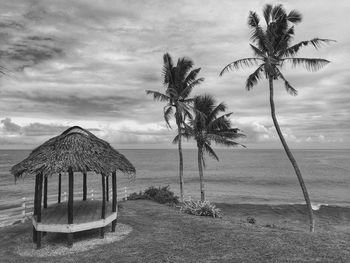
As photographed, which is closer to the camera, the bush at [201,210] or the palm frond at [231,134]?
the bush at [201,210]

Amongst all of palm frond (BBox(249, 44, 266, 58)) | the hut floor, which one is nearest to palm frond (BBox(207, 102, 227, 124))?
palm frond (BBox(249, 44, 266, 58))

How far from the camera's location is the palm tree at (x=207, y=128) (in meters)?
22.4

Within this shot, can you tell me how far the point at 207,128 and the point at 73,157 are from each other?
47.3ft

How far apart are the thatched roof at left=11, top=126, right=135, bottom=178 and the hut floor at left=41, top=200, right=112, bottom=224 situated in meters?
1.96

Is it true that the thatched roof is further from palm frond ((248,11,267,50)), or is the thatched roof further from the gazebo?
palm frond ((248,11,267,50))

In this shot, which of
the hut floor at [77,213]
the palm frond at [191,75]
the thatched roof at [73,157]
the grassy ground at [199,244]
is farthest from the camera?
the palm frond at [191,75]

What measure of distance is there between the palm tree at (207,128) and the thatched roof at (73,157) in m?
11.8

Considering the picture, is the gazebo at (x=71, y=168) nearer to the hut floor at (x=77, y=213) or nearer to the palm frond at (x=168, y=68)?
the hut floor at (x=77, y=213)

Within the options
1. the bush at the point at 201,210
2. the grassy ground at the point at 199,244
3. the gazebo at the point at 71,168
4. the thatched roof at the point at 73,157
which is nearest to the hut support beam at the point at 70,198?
the gazebo at the point at 71,168

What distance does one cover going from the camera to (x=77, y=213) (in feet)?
38.2

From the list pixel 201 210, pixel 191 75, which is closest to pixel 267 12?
pixel 191 75

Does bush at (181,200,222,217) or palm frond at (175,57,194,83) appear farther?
palm frond at (175,57,194,83)

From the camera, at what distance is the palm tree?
73.5 feet

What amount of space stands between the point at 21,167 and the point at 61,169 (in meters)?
2.03
